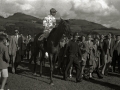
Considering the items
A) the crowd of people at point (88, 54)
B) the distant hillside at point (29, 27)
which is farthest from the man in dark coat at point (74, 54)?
the distant hillside at point (29, 27)

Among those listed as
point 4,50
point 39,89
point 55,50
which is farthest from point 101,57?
point 4,50

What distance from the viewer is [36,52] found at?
12148 mm

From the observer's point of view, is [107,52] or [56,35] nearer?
[56,35]

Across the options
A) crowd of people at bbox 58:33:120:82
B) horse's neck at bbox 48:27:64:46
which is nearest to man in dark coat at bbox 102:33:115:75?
crowd of people at bbox 58:33:120:82

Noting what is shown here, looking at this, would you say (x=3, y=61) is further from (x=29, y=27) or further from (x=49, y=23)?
(x=29, y=27)

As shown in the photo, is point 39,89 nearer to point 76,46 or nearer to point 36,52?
point 76,46

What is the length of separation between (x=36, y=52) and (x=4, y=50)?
550cm

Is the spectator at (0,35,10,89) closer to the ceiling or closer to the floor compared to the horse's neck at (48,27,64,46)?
closer to the floor

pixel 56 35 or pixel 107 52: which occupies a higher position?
pixel 56 35

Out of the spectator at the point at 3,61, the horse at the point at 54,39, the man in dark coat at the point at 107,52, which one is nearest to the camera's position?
the spectator at the point at 3,61

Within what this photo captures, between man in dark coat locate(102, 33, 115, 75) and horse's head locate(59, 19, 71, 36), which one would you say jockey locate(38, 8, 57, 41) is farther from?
man in dark coat locate(102, 33, 115, 75)

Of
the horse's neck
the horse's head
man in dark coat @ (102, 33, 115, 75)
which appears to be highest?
the horse's head

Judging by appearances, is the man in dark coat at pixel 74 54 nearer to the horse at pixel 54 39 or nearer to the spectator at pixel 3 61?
the horse at pixel 54 39

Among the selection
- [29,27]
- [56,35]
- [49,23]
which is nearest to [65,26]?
[56,35]
